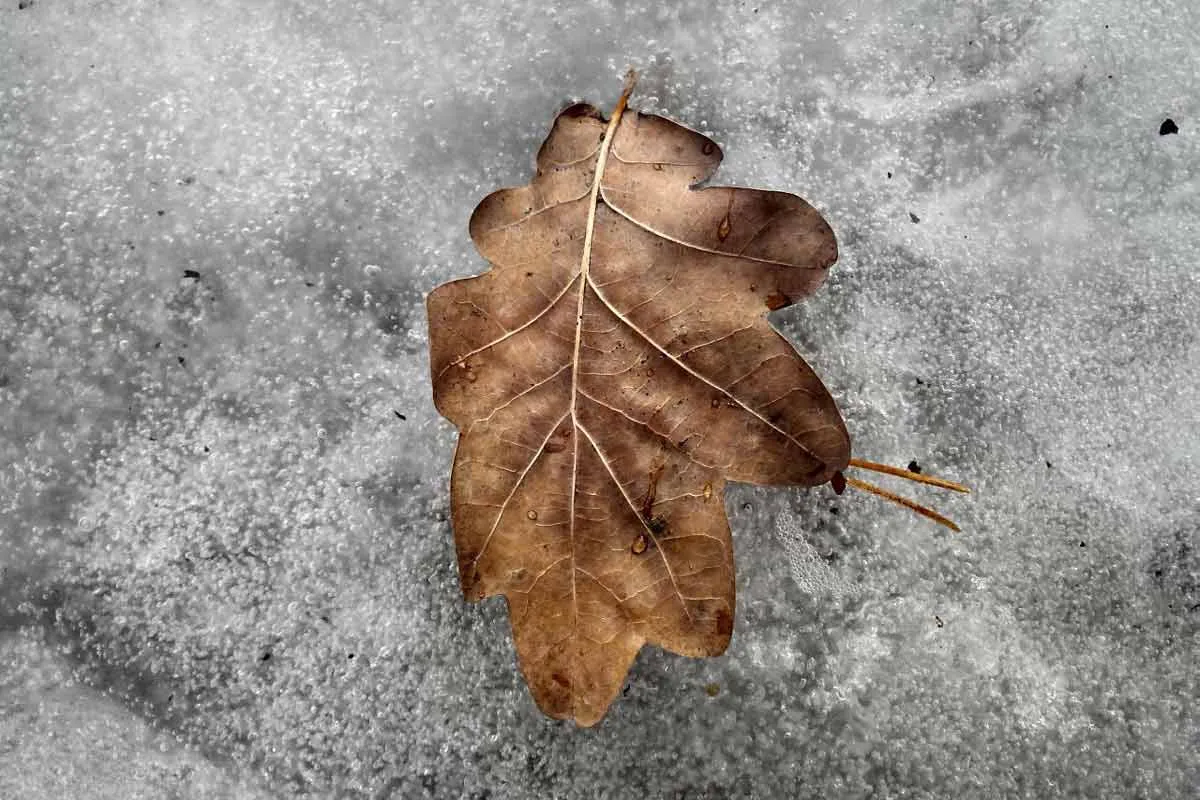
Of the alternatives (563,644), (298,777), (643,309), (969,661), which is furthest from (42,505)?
(969,661)

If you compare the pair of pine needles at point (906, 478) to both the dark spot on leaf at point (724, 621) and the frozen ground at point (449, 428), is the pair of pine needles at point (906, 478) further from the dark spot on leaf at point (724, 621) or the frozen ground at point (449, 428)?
the dark spot on leaf at point (724, 621)

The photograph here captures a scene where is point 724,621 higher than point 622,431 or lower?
lower

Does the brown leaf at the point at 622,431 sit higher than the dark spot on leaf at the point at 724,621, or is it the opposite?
the brown leaf at the point at 622,431

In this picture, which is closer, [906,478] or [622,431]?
[622,431]

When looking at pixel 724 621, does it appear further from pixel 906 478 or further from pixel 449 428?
pixel 449 428

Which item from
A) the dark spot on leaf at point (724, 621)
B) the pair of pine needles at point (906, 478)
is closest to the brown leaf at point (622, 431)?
the dark spot on leaf at point (724, 621)

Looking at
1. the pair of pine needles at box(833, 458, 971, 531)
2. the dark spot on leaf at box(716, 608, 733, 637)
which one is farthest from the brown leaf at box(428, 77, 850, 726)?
the pair of pine needles at box(833, 458, 971, 531)

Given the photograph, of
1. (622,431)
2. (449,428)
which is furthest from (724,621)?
(449,428)
